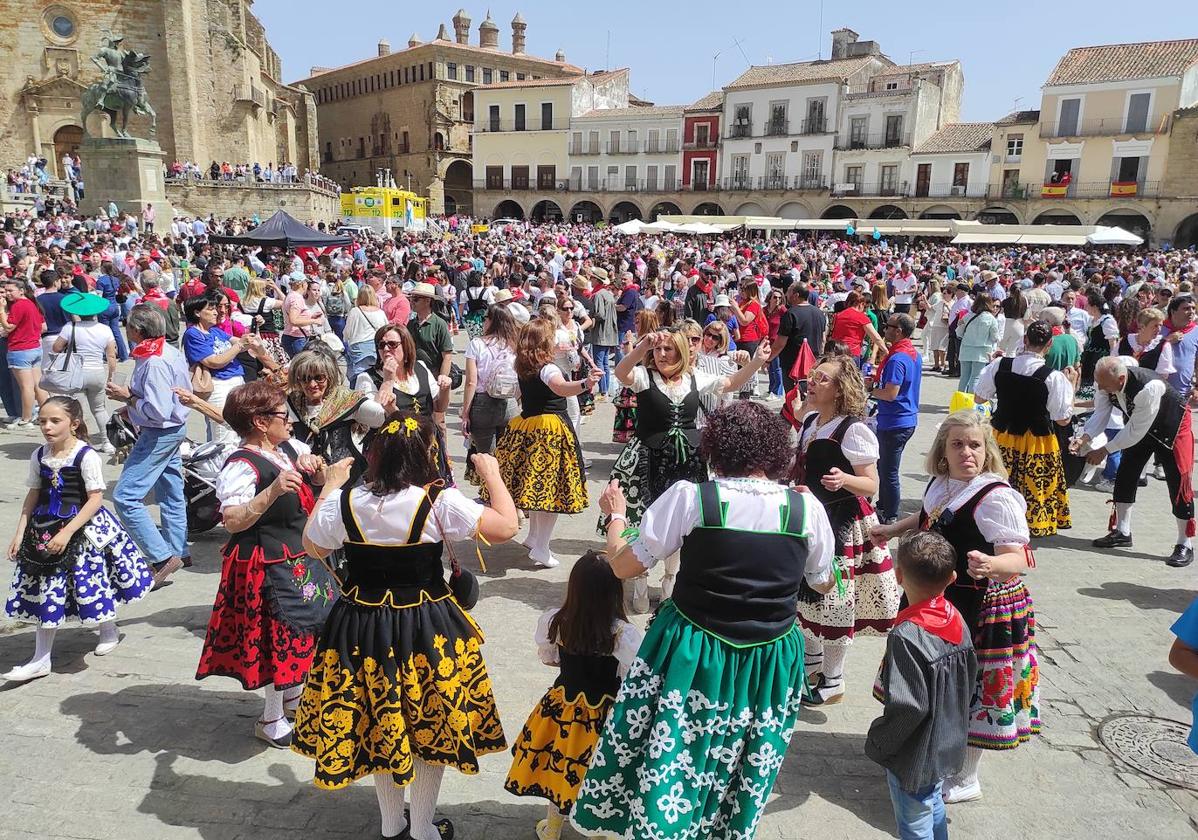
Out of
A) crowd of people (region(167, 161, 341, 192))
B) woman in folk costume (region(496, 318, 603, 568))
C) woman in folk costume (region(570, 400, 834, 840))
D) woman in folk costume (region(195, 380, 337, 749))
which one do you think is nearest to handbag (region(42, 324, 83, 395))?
woman in folk costume (region(496, 318, 603, 568))

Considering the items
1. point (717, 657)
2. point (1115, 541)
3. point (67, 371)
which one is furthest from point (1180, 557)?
point (67, 371)

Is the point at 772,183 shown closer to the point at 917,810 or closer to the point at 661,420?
the point at 661,420

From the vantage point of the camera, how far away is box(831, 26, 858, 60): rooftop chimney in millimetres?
47906

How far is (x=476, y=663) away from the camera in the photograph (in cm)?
272

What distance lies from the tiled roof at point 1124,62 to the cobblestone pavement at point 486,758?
41.8 metres

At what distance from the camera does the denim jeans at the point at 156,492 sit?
4.85m

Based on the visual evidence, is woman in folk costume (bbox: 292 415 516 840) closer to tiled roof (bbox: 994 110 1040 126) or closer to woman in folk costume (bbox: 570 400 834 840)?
woman in folk costume (bbox: 570 400 834 840)

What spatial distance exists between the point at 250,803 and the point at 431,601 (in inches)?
51.7

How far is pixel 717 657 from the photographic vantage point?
2307mm

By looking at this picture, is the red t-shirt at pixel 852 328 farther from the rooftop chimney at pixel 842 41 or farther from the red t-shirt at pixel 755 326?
the rooftop chimney at pixel 842 41

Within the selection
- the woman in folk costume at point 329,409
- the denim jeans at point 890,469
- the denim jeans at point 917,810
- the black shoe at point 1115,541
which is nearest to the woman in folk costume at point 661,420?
the woman in folk costume at point 329,409

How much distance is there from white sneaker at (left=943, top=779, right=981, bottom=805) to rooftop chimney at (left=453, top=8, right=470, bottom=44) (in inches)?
2729

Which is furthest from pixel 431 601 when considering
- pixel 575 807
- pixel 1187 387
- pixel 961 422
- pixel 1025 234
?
pixel 1025 234

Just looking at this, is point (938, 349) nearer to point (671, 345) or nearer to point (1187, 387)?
point (1187, 387)
